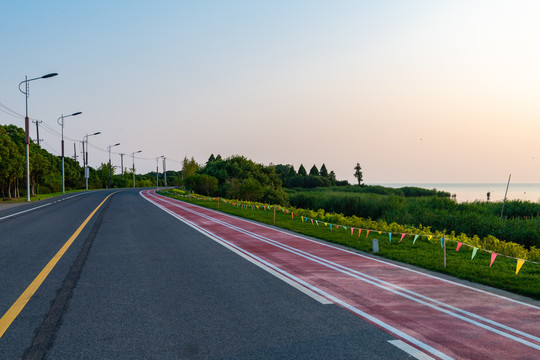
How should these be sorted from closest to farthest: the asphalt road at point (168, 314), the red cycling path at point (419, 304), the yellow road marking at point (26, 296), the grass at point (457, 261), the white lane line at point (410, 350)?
the white lane line at point (410, 350) < the asphalt road at point (168, 314) < the red cycling path at point (419, 304) < the yellow road marking at point (26, 296) < the grass at point (457, 261)

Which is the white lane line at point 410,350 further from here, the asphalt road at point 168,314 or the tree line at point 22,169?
the tree line at point 22,169

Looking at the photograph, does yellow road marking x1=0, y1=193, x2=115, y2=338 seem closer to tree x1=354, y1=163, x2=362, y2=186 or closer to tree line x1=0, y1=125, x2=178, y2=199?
tree line x1=0, y1=125, x2=178, y2=199

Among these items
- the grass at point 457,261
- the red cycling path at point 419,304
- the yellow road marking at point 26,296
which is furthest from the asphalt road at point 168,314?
the grass at point 457,261

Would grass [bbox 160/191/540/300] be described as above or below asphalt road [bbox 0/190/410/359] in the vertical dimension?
below

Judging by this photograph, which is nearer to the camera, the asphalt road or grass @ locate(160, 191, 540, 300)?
the asphalt road

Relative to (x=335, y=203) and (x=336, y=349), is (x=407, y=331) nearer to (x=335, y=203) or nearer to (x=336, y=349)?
(x=336, y=349)

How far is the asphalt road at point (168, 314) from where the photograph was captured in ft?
13.0

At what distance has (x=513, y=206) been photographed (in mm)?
29375

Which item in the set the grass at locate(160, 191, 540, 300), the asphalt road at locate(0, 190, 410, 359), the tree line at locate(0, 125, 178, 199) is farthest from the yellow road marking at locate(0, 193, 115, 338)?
the tree line at locate(0, 125, 178, 199)

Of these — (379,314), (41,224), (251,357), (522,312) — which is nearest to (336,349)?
(251,357)

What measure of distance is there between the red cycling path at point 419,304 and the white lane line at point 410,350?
0.08 m

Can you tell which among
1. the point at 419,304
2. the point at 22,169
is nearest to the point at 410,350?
the point at 419,304

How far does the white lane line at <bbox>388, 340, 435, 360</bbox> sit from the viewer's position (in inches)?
152

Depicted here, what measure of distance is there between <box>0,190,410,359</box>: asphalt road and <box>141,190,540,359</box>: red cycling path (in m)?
0.45
